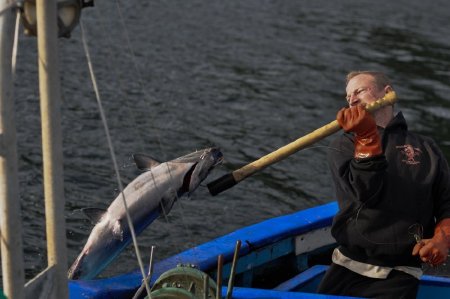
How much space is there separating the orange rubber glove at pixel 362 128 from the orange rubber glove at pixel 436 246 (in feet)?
2.01

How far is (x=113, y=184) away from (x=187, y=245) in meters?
1.68

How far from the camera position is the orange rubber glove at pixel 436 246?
16.8ft

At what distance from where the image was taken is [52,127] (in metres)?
3.67

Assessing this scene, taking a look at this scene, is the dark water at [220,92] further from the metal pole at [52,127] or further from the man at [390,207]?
the metal pole at [52,127]

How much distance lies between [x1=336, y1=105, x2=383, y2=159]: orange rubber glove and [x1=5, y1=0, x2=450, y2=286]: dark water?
112 inches

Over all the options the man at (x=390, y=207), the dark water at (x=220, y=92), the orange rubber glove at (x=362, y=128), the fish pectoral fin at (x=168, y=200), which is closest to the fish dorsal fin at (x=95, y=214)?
the fish pectoral fin at (x=168, y=200)

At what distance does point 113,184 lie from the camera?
10.6 meters

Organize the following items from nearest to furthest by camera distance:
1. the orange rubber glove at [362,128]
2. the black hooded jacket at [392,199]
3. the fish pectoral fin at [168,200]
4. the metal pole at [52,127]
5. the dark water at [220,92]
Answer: the metal pole at [52,127]
the orange rubber glove at [362,128]
the black hooded jacket at [392,199]
the fish pectoral fin at [168,200]
the dark water at [220,92]

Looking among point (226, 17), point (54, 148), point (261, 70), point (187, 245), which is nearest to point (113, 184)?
point (187, 245)

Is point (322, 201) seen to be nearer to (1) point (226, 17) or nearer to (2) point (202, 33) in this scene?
(2) point (202, 33)

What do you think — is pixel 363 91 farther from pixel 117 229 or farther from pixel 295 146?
pixel 117 229

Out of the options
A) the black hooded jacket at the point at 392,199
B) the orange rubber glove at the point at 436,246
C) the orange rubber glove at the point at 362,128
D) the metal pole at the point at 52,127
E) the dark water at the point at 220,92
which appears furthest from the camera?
the dark water at the point at 220,92

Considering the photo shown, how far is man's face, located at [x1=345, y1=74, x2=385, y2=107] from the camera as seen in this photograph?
5.31 meters

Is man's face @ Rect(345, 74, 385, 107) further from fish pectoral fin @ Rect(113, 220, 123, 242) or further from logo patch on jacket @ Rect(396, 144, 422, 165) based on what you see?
fish pectoral fin @ Rect(113, 220, 123, 242)
